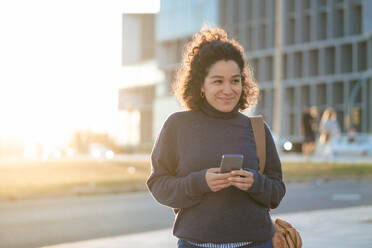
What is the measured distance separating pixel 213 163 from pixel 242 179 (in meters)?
0.19

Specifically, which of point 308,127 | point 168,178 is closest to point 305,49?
point 308,127

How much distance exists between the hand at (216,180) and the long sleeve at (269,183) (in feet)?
0.44

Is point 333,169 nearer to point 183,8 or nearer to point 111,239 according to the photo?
point 111,239

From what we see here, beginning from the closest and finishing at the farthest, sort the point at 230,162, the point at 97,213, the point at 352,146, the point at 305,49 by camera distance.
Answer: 1. the point at 230,162
2. the point at 97,213
3. the point at 352,146
4. the point at 305,49

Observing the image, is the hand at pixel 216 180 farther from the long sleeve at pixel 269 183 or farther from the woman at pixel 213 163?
the long sleeve at pixel 269 183

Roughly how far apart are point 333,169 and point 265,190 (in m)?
20.2

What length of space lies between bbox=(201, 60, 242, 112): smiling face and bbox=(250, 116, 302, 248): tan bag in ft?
0.48

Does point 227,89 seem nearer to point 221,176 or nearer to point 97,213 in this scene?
point 221,176

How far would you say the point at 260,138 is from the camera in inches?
139

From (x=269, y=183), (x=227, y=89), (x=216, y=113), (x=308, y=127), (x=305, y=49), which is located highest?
(x=305, y=49)

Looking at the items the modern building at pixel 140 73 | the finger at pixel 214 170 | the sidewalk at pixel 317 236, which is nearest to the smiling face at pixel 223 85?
the finger at pixel 214 170

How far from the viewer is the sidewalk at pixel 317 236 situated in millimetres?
7871

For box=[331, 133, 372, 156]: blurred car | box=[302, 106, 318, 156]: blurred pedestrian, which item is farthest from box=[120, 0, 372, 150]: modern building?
box=[302, 106, 318, 156]: blurred pedestrian

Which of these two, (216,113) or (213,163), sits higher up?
(216,113)
